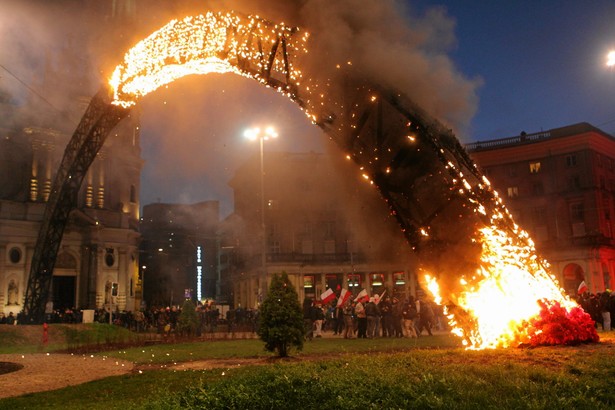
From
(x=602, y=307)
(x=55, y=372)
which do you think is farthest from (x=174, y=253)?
(x=55, y=372)

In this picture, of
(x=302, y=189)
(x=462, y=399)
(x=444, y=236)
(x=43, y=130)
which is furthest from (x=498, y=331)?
(x=43, y=130)

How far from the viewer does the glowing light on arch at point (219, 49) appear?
1105 cm

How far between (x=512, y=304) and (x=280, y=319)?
19.3ft

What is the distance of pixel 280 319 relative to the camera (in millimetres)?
13000

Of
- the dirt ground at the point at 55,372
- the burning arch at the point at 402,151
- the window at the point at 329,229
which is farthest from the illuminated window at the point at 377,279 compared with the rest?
the burning arch at the point at 402,151

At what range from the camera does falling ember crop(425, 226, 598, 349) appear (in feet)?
29.6

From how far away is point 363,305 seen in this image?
2286 cm

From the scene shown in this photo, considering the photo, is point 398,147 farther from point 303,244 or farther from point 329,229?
point 303,244

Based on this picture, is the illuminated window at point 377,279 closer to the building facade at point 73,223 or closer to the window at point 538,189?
the window at point 538,189

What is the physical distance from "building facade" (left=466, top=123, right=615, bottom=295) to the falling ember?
43856 millimetres

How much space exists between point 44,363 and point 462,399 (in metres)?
13.1

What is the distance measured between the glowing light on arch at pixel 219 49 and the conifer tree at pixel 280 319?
16.9 ft

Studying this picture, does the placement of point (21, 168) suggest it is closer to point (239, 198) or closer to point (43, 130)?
point (43, 130)

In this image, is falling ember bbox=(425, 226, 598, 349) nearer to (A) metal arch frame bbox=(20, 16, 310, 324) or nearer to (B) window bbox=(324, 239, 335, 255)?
(A) metal arch frame bbox=(20, 16, 310, 324)
